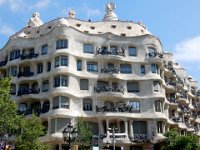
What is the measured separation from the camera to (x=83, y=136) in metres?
51.1

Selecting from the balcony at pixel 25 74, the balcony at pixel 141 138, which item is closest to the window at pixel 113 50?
the balcony at pixel 25 74

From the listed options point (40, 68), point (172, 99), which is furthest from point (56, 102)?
point (172, 99)

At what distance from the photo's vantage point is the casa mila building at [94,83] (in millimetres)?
55281

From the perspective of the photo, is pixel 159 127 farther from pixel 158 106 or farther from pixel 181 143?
pixel 181 143

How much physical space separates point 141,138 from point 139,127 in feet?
7.34

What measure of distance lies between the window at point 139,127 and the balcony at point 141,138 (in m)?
1.25

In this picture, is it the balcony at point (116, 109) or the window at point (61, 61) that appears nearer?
the balcony at point (116, 109)

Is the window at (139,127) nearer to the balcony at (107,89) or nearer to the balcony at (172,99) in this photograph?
the balcony at (107,89)

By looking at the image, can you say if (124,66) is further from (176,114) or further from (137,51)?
(176,114)

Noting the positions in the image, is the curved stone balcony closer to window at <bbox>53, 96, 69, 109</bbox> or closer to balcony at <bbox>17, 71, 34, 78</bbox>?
window at <bbox>53, 96, 69, 109</bbox>

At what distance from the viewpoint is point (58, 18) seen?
64.9 m

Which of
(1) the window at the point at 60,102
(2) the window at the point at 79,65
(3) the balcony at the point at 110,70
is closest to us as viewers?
(1) the window at the point at 60,102

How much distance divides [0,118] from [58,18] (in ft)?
90.0

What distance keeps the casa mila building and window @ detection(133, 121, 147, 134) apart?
140 mm
